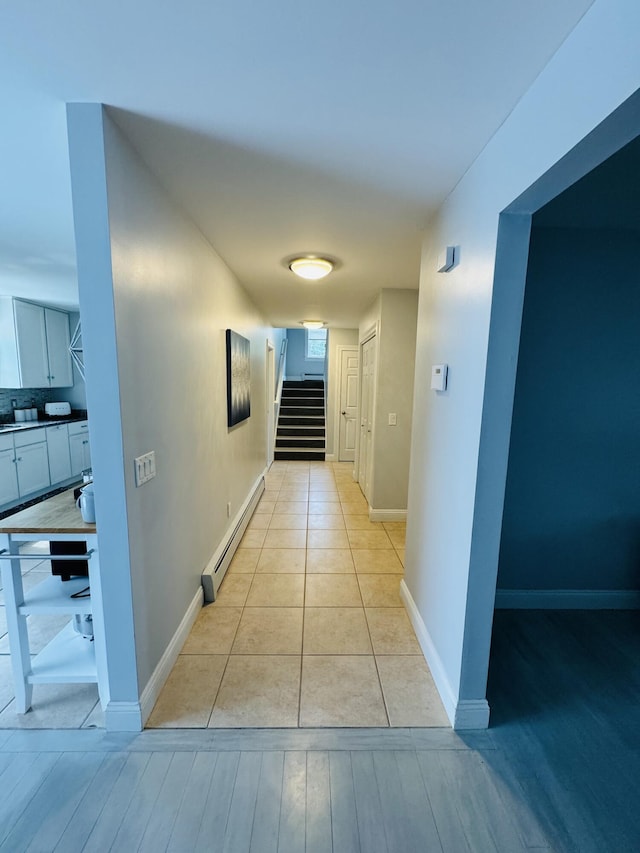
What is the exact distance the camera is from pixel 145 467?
58.7 inches

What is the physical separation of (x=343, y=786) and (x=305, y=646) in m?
0.71

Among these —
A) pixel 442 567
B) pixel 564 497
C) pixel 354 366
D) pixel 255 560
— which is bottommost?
pixel 255 560

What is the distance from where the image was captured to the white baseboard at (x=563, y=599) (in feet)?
7.44

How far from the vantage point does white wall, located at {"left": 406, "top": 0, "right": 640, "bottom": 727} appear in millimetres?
841

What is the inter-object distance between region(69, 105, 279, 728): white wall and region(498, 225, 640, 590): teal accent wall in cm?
191

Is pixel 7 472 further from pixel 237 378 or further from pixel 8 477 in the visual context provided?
pixel 237 378

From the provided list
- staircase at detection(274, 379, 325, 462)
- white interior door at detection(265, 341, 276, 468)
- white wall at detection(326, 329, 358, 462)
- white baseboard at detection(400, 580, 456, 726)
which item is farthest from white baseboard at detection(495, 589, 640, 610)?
staircase at detection(274, 379, 325, 462)

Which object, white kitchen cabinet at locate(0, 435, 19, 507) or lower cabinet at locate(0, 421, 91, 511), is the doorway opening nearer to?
lower cabinet at locate(0, 421, 91, 511)

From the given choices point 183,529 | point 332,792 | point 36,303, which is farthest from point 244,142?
point 36,303

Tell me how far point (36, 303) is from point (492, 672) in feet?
19.6

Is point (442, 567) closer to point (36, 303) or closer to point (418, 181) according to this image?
point (418, 181)

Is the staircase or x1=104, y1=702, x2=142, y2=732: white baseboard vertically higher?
the staircase

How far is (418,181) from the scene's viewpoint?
63.7 inches

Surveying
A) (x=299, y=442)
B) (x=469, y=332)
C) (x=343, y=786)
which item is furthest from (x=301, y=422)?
(x=343, y=786)
